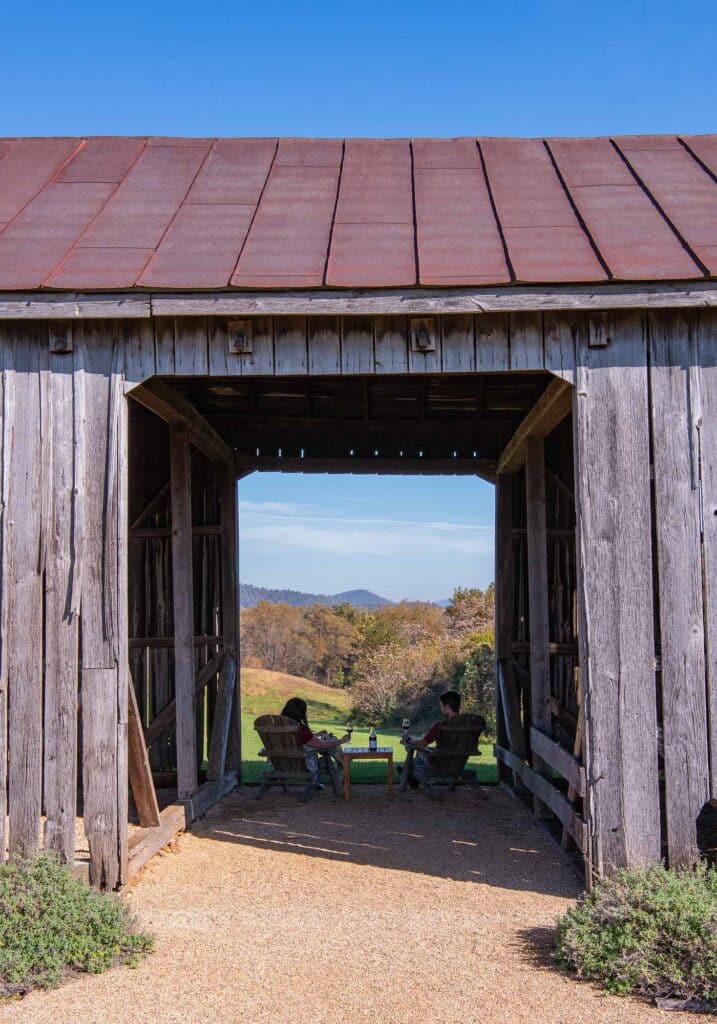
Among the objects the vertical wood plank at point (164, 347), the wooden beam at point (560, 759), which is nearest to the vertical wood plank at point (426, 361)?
the vertical wood plank at point (164, 347)

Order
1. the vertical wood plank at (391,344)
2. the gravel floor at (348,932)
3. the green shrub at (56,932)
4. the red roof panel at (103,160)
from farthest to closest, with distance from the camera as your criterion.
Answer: the red roof panel at (103,160) → the vertical wood plank at (391,344) → the green shrub at (56,932) → the gravel floor at (348,932)

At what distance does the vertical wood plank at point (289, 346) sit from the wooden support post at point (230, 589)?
4.92 m

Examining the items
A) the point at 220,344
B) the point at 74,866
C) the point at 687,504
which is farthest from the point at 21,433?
the point at 687,504

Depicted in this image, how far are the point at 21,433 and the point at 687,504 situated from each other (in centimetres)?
439

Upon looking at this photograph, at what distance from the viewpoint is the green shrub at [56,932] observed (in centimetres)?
535

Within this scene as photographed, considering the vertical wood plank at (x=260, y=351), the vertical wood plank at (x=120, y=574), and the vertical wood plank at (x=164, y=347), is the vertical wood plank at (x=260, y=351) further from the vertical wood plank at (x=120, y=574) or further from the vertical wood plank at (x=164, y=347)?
the vertical wood plank at (x=120, y=574)

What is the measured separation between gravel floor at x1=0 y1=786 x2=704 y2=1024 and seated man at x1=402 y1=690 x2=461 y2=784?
1.49m

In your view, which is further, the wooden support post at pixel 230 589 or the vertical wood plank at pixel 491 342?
the wooden support post at pixel 230 589

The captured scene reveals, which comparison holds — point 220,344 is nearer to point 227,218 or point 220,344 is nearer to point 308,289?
point 308,289

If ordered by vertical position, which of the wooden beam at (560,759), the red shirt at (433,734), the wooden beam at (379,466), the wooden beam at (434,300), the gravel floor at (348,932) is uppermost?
the wooden beam at (434,300)

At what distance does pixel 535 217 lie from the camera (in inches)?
307

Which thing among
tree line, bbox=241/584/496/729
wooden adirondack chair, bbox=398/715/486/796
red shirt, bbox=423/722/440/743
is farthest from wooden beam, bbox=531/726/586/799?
tree line, bbox=241/584/496/729

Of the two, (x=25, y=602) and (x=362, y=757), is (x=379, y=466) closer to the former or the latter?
(x=362, y=757)

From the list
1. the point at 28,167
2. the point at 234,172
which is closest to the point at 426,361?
the point at 234,172
